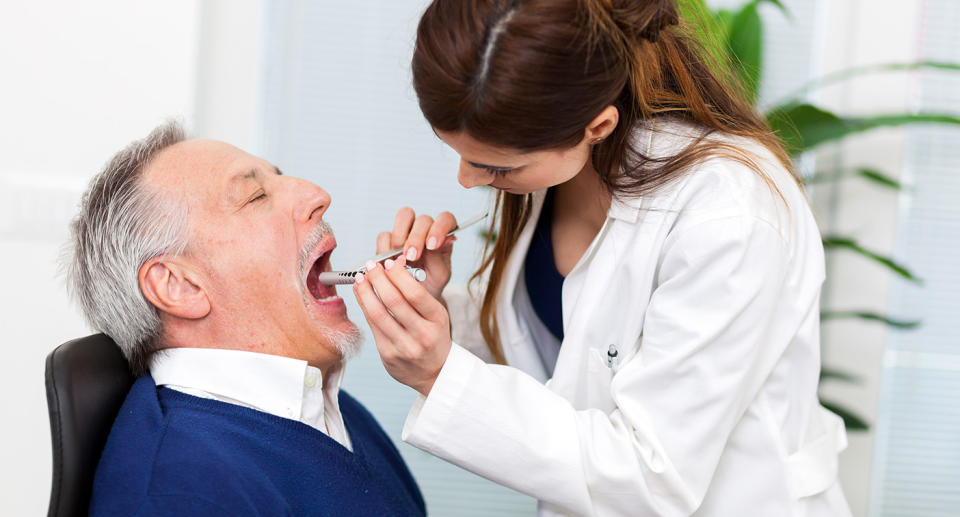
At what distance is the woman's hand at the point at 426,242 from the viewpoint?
4.02 feet

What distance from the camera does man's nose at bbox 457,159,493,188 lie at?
0.99 m

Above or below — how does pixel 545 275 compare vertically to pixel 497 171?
below

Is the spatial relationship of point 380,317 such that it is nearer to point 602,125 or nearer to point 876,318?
point 602,125

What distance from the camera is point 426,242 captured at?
4.06 ft

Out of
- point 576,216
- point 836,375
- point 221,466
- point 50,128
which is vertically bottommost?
point 836,375

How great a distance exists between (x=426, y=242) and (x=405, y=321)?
278 mm

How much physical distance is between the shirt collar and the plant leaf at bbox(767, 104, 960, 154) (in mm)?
1187

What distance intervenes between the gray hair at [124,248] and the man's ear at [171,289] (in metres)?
0.01

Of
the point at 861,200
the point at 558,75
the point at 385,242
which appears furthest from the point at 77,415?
A: the point at 861,200

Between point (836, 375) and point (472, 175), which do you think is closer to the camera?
point (472, 175)

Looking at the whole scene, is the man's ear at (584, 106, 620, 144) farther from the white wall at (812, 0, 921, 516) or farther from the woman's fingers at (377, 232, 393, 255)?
the white wall at (812, 0, 921, 516)

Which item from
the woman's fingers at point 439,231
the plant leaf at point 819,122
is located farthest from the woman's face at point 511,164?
the plant leaf at point 819,122

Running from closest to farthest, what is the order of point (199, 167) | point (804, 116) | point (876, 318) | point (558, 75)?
point (558, 75), point (199, 167), point (804, 116), point (876, 318)

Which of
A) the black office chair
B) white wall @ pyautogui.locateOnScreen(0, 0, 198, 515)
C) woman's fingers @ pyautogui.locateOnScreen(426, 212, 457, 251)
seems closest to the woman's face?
woman's fingers @ pyautogui.locateOnScreen(426, 212, 457, 251)
